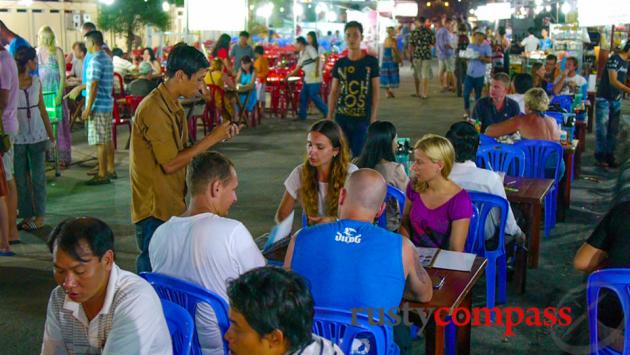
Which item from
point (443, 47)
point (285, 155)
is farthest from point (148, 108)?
point (443, 47)

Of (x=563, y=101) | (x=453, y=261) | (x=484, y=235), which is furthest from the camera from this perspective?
(x=563, y=101)

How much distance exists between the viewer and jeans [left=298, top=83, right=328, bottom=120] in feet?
45.8

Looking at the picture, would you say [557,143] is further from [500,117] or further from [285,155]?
[285,155]

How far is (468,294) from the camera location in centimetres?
387

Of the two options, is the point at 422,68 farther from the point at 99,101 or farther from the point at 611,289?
the point at 611,289

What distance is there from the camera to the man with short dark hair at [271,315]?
220 centimetres

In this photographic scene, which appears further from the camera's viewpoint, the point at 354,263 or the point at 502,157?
the point at 502,157

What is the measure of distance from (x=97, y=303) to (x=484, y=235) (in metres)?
3.10

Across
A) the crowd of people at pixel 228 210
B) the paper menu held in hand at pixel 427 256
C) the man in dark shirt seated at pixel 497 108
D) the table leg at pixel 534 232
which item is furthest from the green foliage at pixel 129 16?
the paper menu held in hand at pixel 427 256

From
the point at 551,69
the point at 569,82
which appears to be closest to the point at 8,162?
the point at 569,82

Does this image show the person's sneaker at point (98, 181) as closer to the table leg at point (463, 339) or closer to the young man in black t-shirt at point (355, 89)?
the young man in black t-shirt at point (355, 89)

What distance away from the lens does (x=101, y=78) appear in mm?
8805

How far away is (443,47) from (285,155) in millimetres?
9958

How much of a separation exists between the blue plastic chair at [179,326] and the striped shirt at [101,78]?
6.37m
